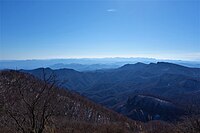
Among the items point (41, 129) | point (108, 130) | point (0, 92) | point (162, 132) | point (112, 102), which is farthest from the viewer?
point (112, 102)

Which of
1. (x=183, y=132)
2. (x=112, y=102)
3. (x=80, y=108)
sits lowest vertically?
(x=112, y=102)

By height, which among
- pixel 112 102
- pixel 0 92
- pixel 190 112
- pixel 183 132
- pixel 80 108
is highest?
pixel 190 112

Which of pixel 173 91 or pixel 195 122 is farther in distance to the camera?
pixel 173 91

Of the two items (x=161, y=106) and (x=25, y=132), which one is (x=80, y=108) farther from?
(x=161, y=106)

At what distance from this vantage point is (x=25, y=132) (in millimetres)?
7629

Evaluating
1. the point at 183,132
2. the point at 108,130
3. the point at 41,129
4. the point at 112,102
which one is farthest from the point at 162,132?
the point at 112,102

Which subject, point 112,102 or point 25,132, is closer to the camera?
point 25,132

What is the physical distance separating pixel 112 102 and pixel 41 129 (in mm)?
171895

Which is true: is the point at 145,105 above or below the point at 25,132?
below

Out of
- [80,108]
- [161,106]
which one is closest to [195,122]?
[80,108]

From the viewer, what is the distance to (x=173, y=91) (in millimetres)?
197625

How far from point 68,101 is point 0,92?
632 inches

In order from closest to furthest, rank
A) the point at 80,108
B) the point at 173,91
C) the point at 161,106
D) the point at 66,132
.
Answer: the point at 66,132 < the point at 80,108 < the point at 161,106 < the point at 173,91

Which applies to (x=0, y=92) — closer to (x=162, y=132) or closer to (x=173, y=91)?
(x=162, y=132)
